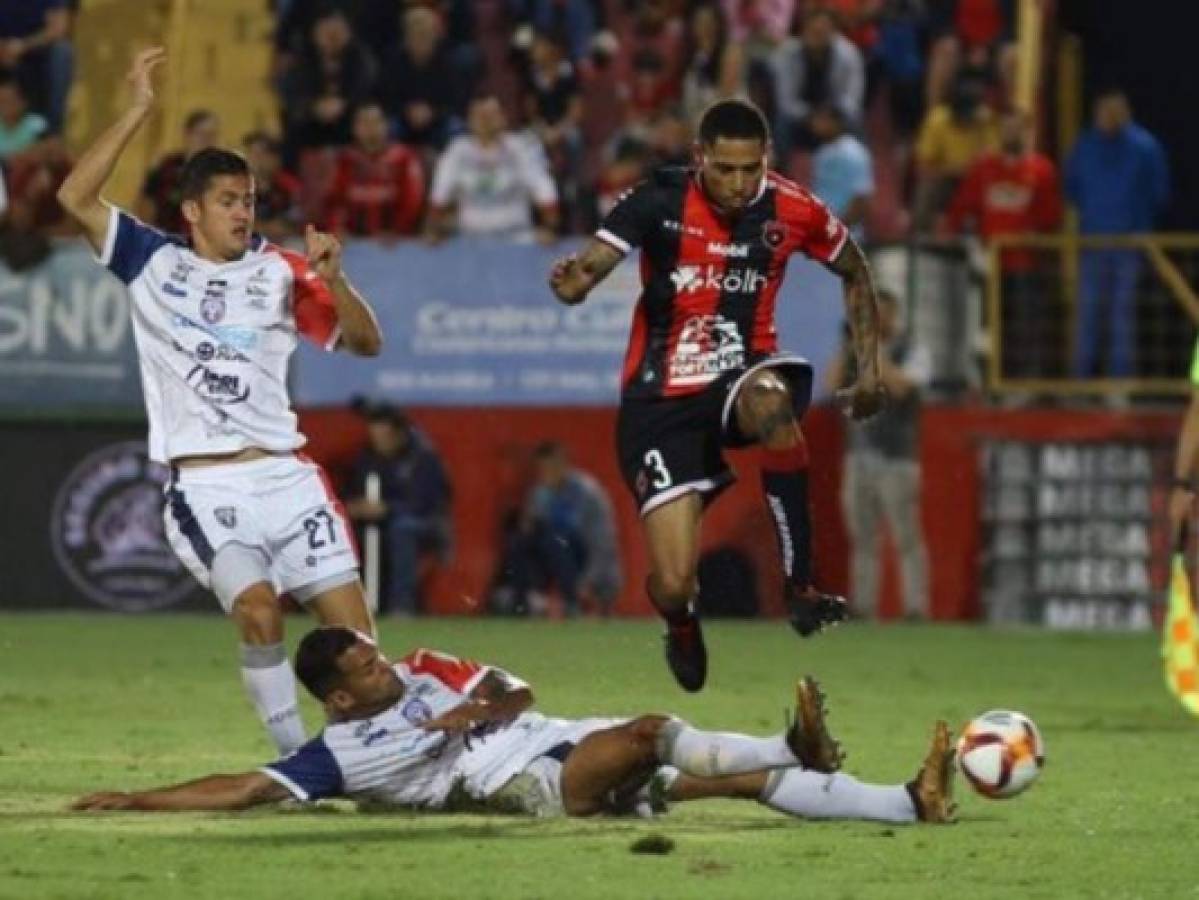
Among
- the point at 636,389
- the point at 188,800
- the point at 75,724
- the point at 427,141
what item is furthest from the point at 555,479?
the point at 188,800

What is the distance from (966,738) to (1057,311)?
13152 mm

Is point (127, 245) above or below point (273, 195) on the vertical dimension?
below

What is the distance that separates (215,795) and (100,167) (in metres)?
2.55

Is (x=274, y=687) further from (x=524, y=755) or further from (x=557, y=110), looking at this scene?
(x=557, y=110)

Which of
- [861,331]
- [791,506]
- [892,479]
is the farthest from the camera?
[892,479]

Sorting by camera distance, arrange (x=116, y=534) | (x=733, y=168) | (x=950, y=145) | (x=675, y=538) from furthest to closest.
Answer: (x=950, y=145)
(x=116, y=534)
(x=675, y=538)
(x=733, y=168)

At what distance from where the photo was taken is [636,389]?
49.4 feet

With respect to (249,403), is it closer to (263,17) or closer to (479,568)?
(479,568)

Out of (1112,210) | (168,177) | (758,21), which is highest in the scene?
(758,21)

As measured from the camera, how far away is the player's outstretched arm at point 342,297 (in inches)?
504

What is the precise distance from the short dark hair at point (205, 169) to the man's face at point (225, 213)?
0.02m

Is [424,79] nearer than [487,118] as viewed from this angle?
No

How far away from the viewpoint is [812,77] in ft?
84.8

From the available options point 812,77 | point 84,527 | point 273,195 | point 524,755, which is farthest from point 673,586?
point 812,77
